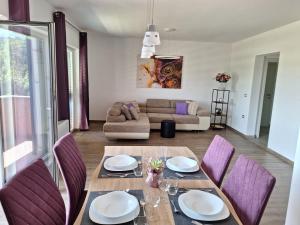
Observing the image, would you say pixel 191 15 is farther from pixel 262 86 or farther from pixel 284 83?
pixel 262 86

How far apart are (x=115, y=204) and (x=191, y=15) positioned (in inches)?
142

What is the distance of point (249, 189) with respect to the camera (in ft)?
4.71

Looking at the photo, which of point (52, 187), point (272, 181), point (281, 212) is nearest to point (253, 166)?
point (272, 181)

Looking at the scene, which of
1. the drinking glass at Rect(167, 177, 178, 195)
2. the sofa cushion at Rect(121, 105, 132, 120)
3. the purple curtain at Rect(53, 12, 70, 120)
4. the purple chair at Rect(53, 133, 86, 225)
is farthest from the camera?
the sofa cushion at Rect(121, 105, 132, 120)

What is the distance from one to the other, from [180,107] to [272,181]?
5253 millimetres

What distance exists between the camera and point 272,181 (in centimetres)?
129

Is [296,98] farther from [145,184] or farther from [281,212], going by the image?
[145,184]

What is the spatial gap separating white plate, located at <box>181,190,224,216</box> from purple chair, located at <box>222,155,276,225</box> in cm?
22

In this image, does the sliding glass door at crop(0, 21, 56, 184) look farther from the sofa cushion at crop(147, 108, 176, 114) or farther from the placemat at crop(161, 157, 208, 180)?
the sofa cushion at crop(147, 108, 176, 114)

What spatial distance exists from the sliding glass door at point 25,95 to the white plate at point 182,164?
1.65 metres

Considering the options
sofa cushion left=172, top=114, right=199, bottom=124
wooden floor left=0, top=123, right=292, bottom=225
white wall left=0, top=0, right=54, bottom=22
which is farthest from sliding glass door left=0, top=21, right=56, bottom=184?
sofa cushion left=172, top=114, right=199, bottom=124

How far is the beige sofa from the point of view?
4.91 metres

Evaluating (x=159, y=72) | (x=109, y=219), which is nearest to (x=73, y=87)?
(x=159, y=72)

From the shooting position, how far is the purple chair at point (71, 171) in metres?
1.58
